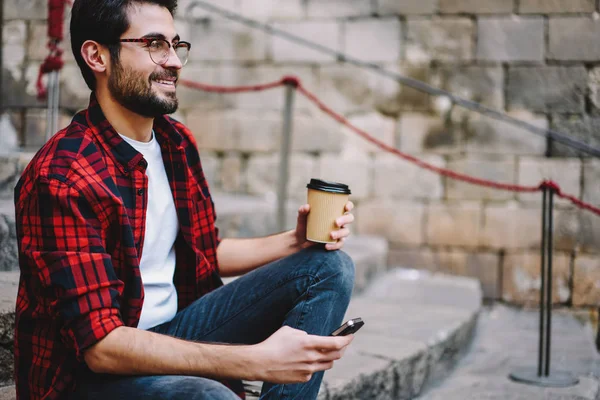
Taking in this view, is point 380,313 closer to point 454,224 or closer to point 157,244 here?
point 454,224

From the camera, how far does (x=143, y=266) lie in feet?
6.46

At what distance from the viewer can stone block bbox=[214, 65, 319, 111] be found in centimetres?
553

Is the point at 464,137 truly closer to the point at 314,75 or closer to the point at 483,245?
the point at 483,245

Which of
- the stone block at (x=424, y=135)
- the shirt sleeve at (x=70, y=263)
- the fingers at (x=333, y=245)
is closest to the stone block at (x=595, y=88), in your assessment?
→ the stone block at (x=424, y=135)

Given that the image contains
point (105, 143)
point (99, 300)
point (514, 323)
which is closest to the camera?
point (99, 300)

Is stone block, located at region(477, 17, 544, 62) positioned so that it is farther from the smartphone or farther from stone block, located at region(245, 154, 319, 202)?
the smartphone

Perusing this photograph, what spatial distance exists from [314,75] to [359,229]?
125 centimetres

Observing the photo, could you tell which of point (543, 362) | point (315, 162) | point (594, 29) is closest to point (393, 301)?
point (543, 362)

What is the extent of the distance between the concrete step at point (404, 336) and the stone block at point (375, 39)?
1.68 meters

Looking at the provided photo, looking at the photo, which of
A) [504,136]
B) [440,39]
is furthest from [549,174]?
[440,39]

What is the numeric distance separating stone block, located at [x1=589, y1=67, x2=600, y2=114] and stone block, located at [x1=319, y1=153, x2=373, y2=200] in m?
1.66

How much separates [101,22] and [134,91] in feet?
0.65

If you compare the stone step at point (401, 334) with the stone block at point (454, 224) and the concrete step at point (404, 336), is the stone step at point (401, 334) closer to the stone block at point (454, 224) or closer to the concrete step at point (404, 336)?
the concrete step at point (404, 336)

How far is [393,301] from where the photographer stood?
14.5 feet
